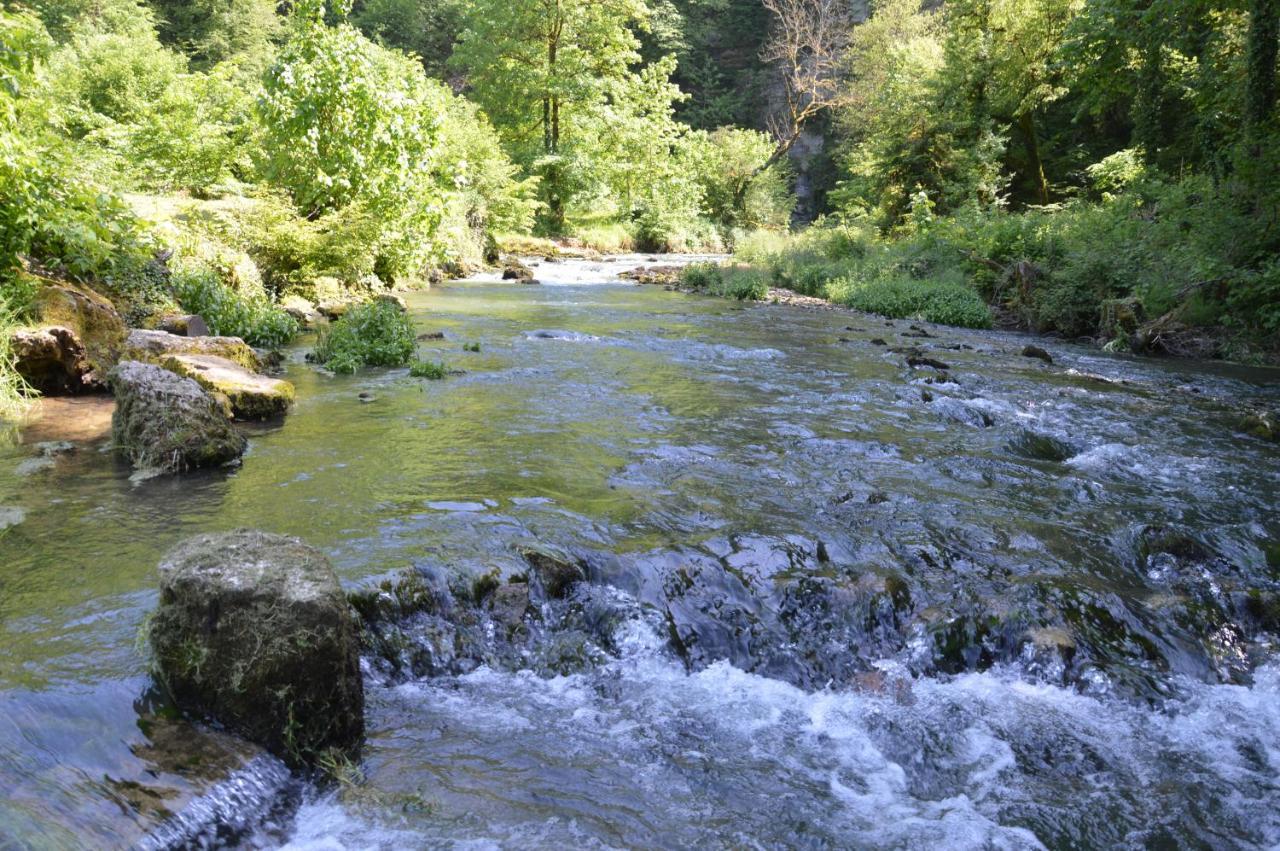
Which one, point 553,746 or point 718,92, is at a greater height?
point 718,92

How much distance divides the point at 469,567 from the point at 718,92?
52.8 metres

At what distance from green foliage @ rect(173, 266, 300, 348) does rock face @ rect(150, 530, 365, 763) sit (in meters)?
8.10

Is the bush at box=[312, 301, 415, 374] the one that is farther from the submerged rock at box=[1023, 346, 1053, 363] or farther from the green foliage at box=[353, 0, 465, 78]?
the green foliage at box=[353, 0, 465, 78]

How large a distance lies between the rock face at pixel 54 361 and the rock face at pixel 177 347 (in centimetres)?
45

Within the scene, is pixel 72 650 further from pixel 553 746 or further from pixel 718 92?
pixel 718 92

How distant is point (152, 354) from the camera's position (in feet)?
27.0

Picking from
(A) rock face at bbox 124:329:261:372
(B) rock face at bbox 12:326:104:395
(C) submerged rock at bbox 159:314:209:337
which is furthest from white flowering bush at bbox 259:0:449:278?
(B) rock face at bbox 12:326:104:395

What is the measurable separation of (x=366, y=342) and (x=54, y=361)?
12.1 ft

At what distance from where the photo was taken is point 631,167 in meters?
35.7

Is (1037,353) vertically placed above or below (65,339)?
below

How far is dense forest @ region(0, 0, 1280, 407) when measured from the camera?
11.1m

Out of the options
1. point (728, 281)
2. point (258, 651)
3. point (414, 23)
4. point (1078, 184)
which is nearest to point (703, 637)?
point (258, 651)

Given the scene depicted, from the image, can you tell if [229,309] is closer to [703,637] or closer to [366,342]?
[366,342]

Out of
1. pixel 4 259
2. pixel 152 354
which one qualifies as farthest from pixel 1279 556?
pixel 4 259
